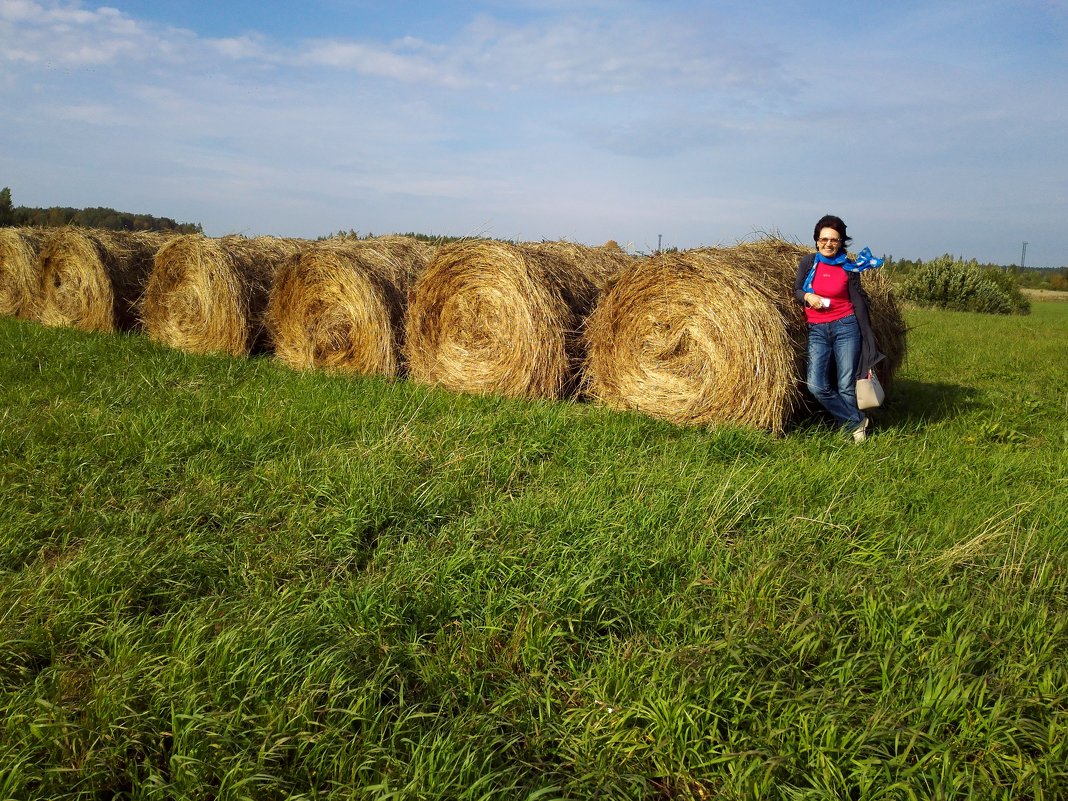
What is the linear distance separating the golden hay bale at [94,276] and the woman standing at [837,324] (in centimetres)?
904

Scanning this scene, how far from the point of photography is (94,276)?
431 inches

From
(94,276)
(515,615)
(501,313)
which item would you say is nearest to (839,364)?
(501,313)

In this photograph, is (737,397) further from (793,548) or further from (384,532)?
(384,532)

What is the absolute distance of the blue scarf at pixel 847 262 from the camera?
21.2 ft

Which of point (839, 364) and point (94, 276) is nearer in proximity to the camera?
point (839, 364)

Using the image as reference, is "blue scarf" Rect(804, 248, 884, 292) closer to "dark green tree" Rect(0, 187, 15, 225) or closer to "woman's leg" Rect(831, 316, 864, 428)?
"woman's leg" Rect(831, 316, 864, 428)

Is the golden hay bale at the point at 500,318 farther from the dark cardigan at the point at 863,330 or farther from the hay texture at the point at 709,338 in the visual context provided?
Answer: the dark cardigan at the point at 863,330

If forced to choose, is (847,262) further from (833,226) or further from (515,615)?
(515,615)

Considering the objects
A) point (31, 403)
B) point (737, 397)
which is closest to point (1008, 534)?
point (737, 397)

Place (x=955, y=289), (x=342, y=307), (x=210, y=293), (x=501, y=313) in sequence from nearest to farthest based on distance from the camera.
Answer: (x=501, y=313), (x=342, y=307), (x=210, y=293), (x=955, y=289)

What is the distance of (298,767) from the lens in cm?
246

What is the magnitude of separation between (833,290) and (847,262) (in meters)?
0.29

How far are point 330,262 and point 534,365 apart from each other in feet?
9.20

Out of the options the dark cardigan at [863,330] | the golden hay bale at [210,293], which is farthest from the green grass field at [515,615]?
the golden hay bale at [210,293]
